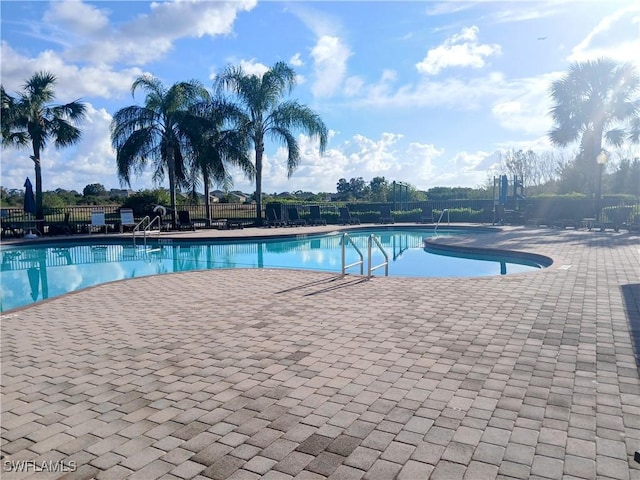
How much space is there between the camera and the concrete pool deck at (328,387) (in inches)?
88.1

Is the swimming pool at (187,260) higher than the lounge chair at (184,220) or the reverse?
the reverse

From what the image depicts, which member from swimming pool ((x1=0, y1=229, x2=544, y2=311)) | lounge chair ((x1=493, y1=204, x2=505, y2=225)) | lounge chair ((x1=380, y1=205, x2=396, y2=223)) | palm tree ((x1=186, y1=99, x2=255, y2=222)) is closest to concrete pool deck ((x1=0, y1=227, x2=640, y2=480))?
swimming pool ((x1=0, y1=229, x2=544, y2=311))

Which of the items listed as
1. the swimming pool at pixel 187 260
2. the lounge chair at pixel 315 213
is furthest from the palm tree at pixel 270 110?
the swimming pool at pixel 187 260

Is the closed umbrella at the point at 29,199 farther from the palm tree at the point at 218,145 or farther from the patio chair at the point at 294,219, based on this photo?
the patio chair at the point at 294,219

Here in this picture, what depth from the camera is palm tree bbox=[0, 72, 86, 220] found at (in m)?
16.5

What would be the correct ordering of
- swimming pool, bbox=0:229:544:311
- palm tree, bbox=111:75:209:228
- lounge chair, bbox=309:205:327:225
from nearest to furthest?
1. swimming pool, bbox=0:229:544:311
2. palm tree, bbox=111:75:209:228
3. lounge chair, bbox=309:205:327:225

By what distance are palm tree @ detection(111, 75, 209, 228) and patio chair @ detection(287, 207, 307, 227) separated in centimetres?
513

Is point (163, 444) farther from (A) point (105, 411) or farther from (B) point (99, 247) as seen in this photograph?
(B) point (99, 247)

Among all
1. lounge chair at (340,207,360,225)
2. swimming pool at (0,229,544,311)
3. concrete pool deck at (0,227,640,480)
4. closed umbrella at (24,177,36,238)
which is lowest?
swimming pool at (0,229,544,311)

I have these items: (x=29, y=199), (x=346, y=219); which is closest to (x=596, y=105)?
(x=346, y=219)

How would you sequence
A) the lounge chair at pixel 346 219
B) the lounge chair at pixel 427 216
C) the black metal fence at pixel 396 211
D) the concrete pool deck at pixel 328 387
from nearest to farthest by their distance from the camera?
1. the concrete pool deck at pixel 328 387
2. the black metal fence at pixel 396 211
3. the lounge chair at pixel 346 219
4. the lounge chair at pixel 427 216

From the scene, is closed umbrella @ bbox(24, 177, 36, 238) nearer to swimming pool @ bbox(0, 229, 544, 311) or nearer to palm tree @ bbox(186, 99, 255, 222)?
swimming pool @ bbox(0, 229, 544, 311)

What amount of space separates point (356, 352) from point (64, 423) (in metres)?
2.13

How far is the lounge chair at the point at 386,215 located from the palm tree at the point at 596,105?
8.64 meters
